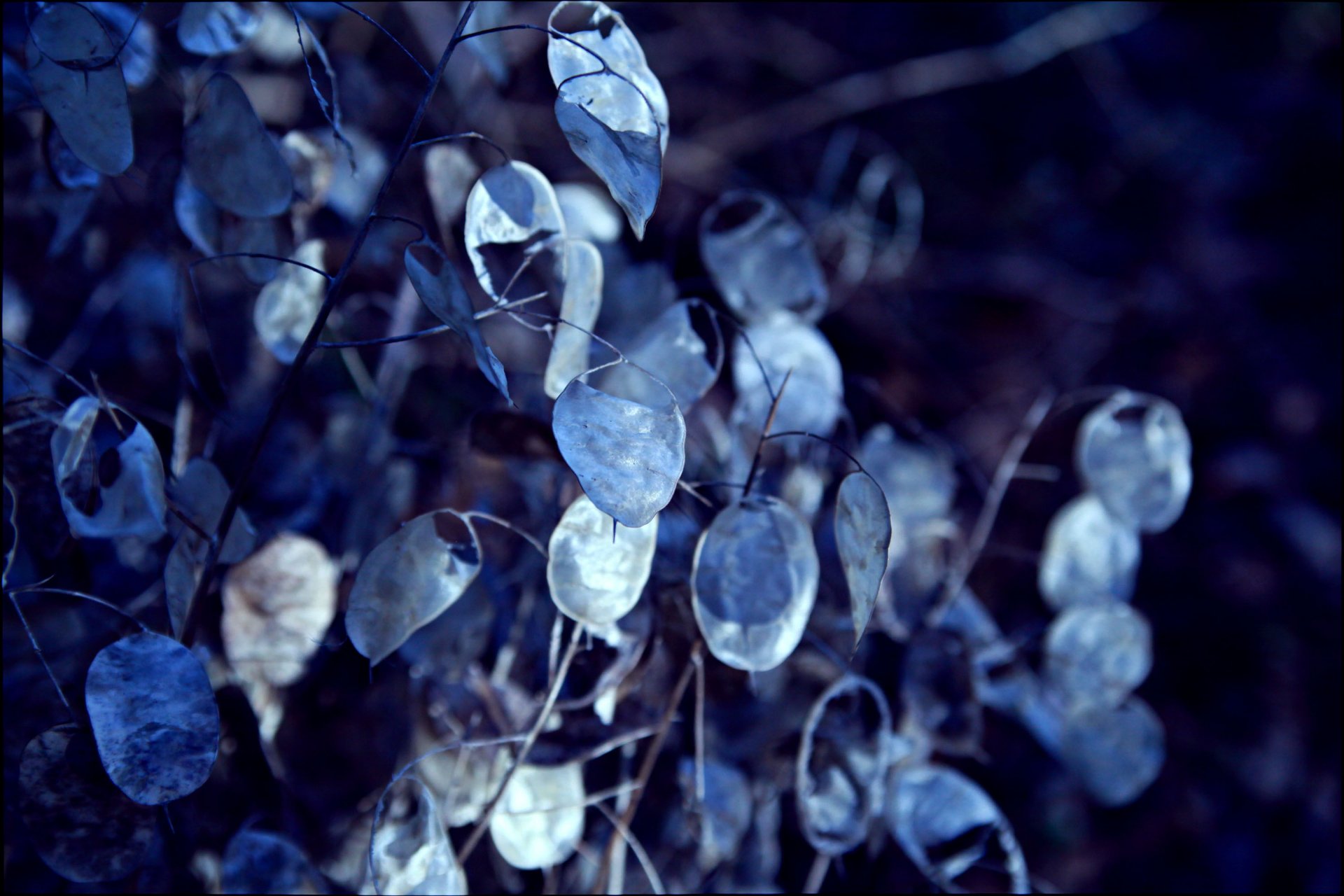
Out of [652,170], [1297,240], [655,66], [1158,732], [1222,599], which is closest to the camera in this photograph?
[652,170]

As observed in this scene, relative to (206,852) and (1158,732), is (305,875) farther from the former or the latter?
(1158,732)

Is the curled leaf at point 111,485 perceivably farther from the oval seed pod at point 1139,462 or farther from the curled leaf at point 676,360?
the oval seed pod at point 1139,462

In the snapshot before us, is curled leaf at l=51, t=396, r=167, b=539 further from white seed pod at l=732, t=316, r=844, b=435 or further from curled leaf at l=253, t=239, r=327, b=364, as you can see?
white seed pod at l=732, t=316, r=844, b=435

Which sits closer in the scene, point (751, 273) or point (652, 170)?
point (652, 170)

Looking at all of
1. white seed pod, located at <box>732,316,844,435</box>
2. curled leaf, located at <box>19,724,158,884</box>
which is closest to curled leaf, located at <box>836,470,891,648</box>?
white seed pod, located at <box>732,316,844,435</box>

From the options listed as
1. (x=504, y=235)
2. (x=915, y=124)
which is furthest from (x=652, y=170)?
(x=915, y=124)
